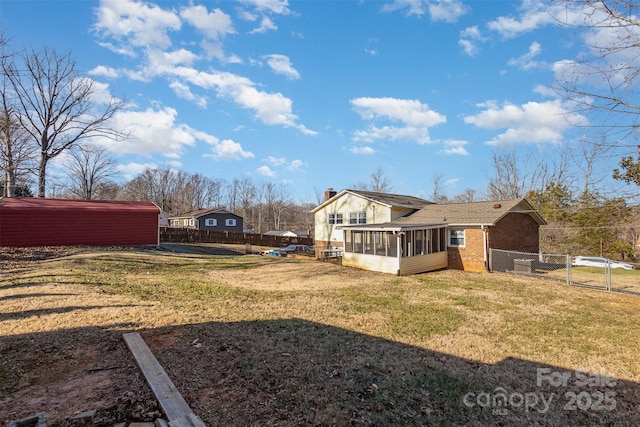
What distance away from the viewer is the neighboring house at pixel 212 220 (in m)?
44.8

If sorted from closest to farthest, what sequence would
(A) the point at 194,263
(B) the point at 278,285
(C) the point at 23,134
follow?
(B) the point at 278,285, (A) the point at 194,263, (C) the point at 23,134

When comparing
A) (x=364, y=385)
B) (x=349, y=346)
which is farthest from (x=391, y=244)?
(x=364, y=385)

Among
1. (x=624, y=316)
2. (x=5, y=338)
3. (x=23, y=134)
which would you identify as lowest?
(x=624, y=316)

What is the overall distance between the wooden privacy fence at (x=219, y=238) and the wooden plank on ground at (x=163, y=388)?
30.8m

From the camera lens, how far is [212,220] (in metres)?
45.4

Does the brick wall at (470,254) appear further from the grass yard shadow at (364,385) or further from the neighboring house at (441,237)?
the grass yard shadow at (364,385)

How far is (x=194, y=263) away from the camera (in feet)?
52.9

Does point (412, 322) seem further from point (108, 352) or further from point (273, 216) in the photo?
point (273, 216)

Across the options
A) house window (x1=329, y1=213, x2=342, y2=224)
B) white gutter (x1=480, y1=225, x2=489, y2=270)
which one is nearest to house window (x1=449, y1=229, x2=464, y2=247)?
white gutter (x1=480, y1=225, x2=489, y2=270)

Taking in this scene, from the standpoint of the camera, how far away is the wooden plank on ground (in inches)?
122

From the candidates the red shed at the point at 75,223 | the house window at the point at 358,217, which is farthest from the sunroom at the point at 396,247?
the red shed at the point at 75,223

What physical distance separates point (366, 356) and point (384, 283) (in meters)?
7.67

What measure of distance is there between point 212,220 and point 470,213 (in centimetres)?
3621

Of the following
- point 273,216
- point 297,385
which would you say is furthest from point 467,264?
point 273,216
